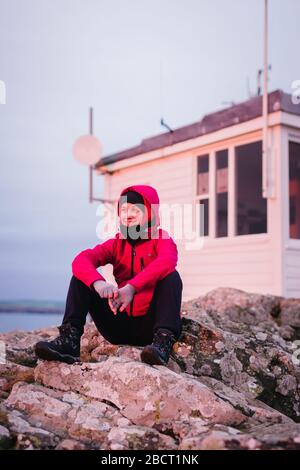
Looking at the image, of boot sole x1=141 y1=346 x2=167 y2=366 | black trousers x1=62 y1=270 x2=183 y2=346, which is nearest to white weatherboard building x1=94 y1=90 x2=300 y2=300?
black trousers x1=62 y1=270 x2=183 y2=346

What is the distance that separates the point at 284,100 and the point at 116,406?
6.19 m

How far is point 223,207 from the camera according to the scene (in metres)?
9.30

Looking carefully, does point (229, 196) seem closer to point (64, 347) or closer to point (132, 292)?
point (132, 292)

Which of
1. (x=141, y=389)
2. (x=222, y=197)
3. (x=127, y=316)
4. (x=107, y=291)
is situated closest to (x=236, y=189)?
(x=222, y=197)

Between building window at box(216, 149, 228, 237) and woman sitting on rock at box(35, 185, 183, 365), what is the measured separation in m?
5.44

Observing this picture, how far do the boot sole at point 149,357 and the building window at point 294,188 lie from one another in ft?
18.2

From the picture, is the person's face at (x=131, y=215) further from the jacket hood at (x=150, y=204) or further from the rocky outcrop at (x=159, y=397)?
the rocky outcrop at (x=159, y=397)

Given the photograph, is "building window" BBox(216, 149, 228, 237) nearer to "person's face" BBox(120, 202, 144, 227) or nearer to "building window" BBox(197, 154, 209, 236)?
"building window" BBox(197, 154, 209, 236)

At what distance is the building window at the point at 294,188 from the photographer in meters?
8.57

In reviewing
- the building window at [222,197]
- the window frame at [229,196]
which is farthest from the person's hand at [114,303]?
the building window at [222,197]

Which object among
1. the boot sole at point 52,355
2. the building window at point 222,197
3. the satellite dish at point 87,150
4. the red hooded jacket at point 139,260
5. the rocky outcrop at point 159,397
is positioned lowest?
the rocky outcrop at point 159,397

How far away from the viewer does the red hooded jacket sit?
3561mm

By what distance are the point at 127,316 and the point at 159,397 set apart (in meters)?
0.75
